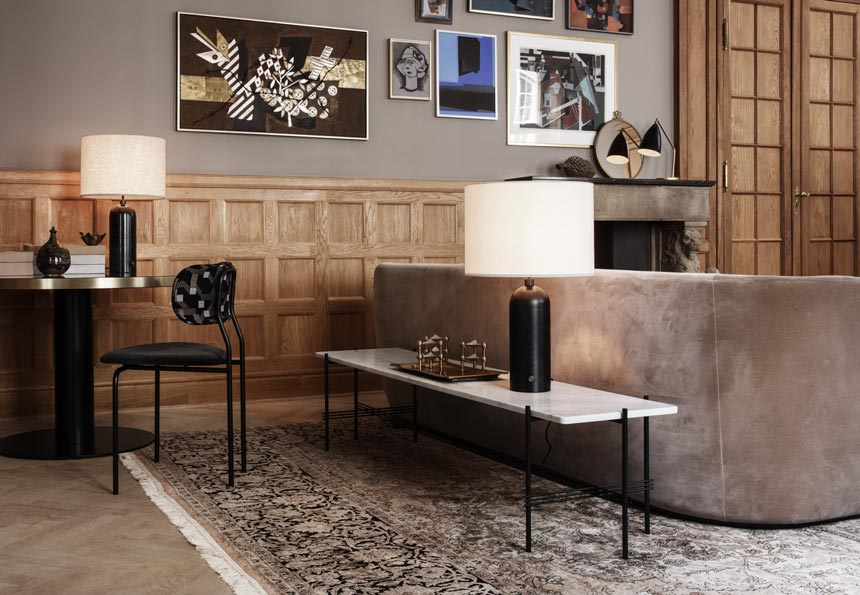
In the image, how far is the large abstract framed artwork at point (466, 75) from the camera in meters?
5.63

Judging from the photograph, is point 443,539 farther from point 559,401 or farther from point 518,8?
point 518,8

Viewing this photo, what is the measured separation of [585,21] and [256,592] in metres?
4.74

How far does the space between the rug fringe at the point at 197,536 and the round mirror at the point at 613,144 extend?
143 inches

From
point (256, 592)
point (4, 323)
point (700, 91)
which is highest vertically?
point (700, 91)

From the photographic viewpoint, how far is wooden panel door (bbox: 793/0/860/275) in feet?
22.0

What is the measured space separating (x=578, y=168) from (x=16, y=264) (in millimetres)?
3314

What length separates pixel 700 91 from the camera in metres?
6.36

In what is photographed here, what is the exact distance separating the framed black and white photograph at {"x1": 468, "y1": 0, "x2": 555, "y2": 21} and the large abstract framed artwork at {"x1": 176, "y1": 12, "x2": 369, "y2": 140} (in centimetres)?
79

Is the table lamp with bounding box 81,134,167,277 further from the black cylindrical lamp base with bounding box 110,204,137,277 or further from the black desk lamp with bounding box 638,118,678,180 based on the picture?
the black desk lamp with bounding box 638,118,678,180

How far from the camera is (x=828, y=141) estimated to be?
6.83 meters

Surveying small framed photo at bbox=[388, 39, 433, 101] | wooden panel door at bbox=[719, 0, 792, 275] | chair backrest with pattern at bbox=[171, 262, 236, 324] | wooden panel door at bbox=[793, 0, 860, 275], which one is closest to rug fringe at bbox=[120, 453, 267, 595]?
chair backrest with pattern at bbox=[171, 262, 236, 324]

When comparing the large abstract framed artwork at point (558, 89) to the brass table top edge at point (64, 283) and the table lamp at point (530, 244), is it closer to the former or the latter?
the brass table top edge at point (64, 283)

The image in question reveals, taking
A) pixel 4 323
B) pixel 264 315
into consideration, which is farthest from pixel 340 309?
pixel 4 323

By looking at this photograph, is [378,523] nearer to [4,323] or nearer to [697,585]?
[697,585]
